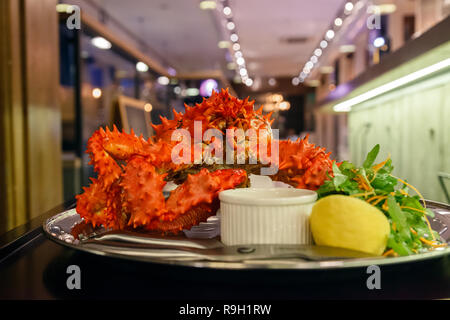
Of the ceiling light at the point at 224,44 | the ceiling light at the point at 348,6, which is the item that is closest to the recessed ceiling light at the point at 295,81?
the ceiling light at the point at 224,44

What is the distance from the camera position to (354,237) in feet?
1.73

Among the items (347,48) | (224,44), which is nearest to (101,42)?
(224,44)

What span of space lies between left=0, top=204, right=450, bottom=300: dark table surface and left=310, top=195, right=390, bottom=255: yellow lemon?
40 mm

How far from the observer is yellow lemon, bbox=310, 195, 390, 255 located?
20.5 inches

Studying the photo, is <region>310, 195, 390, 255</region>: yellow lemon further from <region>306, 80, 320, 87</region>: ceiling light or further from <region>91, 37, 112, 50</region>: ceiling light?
<region>306, 80, 320, 87</region>: ceiling light

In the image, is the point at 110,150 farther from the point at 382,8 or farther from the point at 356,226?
the point at 382,8

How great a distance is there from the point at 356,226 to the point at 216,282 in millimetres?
199


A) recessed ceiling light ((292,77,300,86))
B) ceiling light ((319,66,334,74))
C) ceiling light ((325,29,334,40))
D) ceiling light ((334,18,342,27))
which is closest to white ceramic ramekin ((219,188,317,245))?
ceiling light ((334,18,342,27))

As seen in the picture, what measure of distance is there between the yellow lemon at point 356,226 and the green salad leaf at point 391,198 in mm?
20

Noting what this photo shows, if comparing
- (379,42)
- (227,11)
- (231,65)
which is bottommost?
(379,42)

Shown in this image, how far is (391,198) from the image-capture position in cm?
58

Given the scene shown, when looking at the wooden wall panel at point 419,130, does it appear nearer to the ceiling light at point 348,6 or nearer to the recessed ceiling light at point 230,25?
the ceiling light at point 348,6

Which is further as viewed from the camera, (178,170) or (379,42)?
(379,42)
